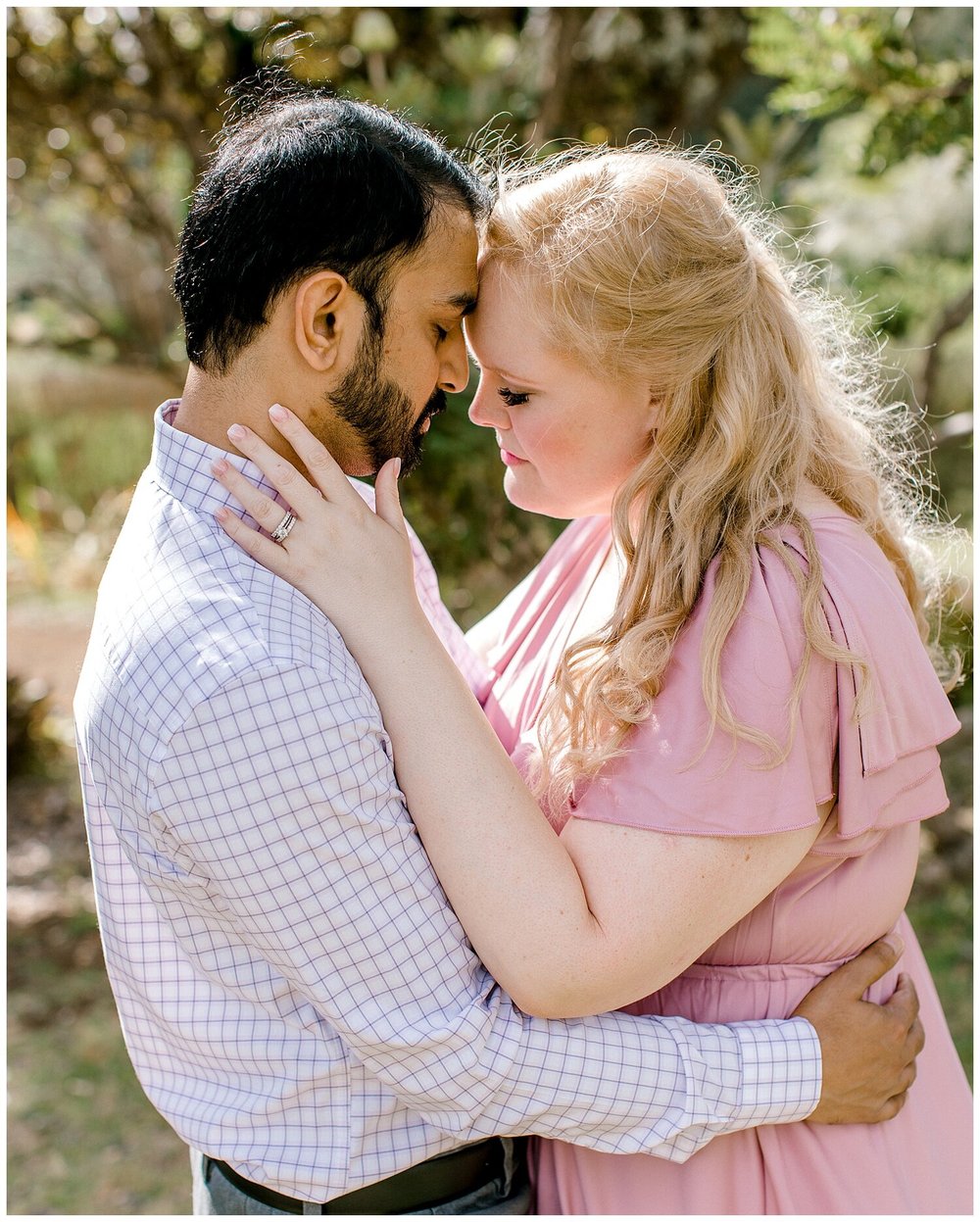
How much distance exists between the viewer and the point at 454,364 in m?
1.90

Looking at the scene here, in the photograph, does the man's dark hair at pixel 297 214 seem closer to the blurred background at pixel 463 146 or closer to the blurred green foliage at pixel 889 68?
the blurred background at pixel 463 146

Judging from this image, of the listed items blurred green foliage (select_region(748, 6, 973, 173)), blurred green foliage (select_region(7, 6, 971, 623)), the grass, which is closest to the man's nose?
blurred green foliage (select_region(7, 6, 971, 623))

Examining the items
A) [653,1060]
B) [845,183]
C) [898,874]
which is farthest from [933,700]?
[845,183]

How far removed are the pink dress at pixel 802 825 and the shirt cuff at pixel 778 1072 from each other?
0.25 ft

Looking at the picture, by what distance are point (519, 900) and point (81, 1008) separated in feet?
12.5

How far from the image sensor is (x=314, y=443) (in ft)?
5.48

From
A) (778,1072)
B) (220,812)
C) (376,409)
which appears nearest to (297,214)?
(376,409)

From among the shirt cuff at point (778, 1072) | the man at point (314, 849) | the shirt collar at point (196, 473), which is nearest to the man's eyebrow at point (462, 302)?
the man at point (314, 849)

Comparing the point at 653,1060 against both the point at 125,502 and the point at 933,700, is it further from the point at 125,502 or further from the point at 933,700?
the point at 125,502

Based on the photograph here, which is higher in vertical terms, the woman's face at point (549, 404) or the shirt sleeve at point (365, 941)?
the woman's face at point (549, 404)

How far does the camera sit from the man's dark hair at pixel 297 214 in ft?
5.32

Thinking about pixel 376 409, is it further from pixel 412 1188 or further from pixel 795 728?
pixel 412 1188

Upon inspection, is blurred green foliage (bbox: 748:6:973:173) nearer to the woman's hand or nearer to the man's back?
the woman's hand

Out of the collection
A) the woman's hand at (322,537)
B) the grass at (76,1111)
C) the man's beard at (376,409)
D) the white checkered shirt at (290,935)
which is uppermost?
the man's beard at (376,409)
